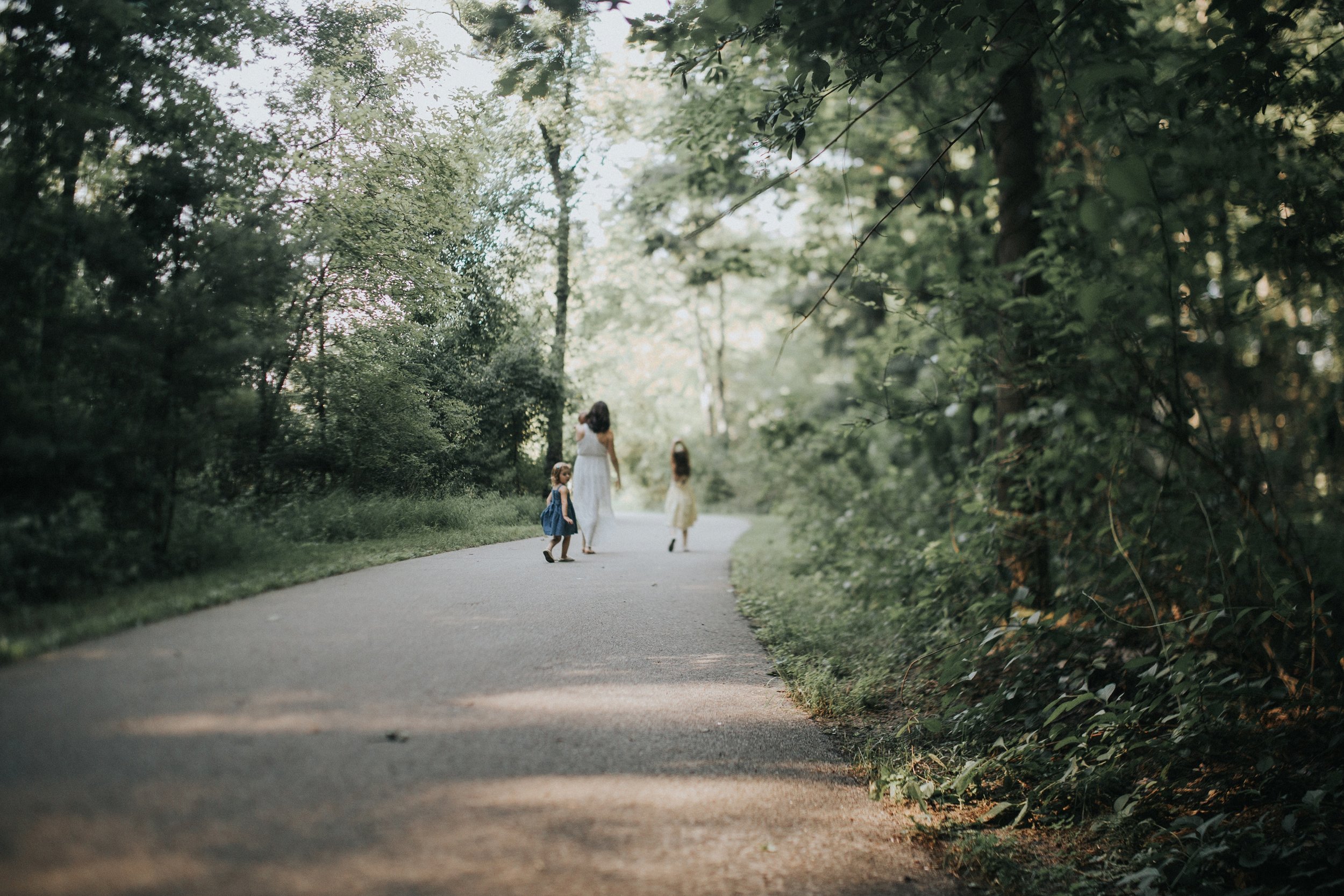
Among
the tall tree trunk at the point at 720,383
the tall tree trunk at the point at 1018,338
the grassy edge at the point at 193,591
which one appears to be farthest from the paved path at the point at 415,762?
the tall tree trunk at the point at 720,383

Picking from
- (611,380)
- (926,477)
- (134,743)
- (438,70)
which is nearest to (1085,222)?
(611,380)

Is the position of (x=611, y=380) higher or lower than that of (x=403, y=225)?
lower

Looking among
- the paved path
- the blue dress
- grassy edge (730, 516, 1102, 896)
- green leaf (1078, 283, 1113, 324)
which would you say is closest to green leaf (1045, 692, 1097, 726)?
grassy edge (730, 516, 1102, 896)

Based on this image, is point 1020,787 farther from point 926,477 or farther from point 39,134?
point 926,477

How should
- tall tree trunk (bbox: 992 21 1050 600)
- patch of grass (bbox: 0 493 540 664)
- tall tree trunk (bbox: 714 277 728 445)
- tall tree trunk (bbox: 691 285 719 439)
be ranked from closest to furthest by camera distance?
patch of grass (bbox: 0 493 540 664), tall tree trunk (bbox: 992 21 1050 600), tall tree trunk (bbox: 691 285 719 439), tall tree trunk (bbox: 714 277 728 445)

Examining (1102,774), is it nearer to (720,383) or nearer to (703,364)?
(703,364)

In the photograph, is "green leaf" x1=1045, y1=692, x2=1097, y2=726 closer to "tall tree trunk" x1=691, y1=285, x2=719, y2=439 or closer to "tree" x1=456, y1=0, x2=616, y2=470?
"tree" x1=456, y1=0, x2=616, y2=470

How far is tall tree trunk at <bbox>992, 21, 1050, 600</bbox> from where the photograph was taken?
552 cm

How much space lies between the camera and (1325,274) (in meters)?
4.50

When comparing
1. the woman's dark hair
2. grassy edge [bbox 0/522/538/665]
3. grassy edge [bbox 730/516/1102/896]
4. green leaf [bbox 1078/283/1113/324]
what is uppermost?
green leaf [bbox 1078/283/1113/324]

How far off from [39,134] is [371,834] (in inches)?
60.4

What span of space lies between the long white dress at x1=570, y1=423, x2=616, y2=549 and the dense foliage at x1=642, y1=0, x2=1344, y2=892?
1145 mm

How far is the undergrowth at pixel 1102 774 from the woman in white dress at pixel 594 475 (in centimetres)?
166

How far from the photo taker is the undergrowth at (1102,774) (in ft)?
9.11
